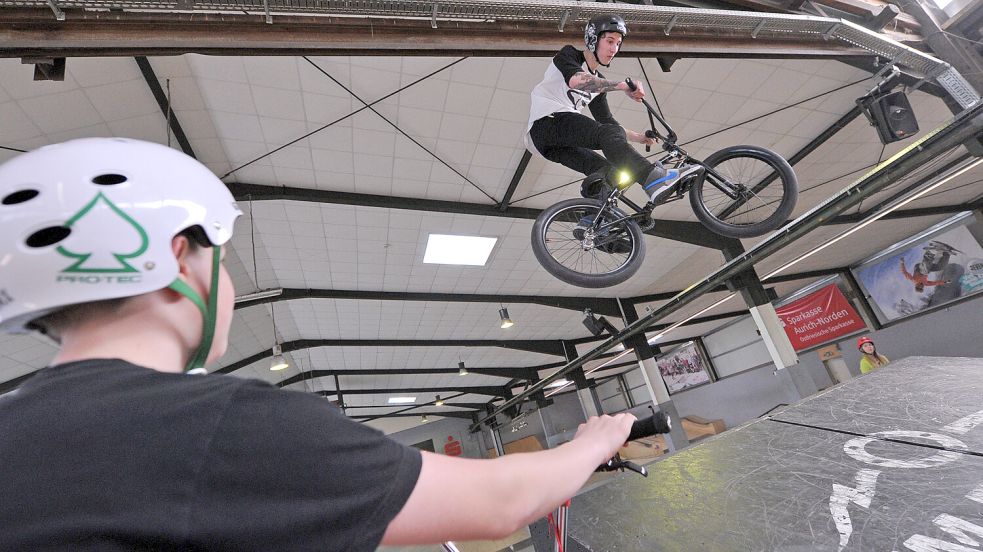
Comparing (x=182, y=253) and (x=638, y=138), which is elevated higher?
(x=638, y=138)

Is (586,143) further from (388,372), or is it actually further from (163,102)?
(388,372)

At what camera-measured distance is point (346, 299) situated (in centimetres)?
975

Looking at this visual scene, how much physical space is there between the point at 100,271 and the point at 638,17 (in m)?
3.93

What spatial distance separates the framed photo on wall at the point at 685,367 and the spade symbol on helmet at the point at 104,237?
19.1m

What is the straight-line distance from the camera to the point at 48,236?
2.23 feet

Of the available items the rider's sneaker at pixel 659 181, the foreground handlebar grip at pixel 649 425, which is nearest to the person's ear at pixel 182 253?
the foreground handlebar grip at pixel 649 425

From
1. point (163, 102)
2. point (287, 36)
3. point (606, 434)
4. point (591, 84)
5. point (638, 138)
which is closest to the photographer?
point (606, 434)

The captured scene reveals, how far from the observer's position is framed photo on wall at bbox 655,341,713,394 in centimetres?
1864

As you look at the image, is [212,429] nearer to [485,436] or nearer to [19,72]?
[19,72]

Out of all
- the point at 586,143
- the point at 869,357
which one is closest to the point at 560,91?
the point at 586,143

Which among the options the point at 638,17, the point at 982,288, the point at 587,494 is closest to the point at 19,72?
the point at 638,17

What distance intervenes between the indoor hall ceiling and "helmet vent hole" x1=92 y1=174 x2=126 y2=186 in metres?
4.28

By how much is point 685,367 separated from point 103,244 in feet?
69.9

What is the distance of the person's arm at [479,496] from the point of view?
22.0 inches
